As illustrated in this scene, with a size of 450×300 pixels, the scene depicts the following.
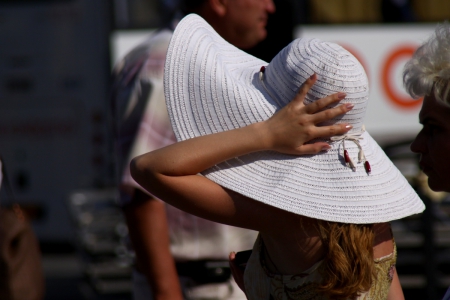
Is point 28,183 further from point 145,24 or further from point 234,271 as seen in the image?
point 234,271

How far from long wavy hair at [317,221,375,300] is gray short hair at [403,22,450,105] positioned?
1.31 ft

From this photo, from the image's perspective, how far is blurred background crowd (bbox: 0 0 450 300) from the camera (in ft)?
23.1

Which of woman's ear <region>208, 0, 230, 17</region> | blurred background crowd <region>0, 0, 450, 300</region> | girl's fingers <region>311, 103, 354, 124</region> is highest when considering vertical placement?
girl's fingers <region>311, 103, 354, 124</region>

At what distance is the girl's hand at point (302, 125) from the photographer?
156 centimetres

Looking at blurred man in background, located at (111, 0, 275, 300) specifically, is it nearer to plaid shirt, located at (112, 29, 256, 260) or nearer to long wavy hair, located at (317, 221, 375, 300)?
plaid shirt, located at (112, 29, 256, 260)

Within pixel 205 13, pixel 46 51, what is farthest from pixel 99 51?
pixel 205 13

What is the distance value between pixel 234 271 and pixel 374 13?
5.66 m

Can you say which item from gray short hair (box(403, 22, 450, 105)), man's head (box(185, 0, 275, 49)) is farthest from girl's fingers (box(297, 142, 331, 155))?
man's head (box(185, 0, 275, 49))

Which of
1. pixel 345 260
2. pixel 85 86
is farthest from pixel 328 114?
pixel 85 86

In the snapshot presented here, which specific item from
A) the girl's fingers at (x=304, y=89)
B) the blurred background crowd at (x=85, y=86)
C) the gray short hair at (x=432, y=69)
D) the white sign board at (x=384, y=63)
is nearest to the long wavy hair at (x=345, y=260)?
the girl's fingers at (x=304, y=89)

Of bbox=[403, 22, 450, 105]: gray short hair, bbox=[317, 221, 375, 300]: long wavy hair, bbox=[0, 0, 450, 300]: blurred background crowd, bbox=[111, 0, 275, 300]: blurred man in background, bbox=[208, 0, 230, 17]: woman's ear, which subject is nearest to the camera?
bbox=[317, 221, 375, 300]: long wavy hair

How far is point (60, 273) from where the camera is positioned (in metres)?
7.61

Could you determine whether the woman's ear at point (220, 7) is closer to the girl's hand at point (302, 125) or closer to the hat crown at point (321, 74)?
the hat crown at point (321, 74)

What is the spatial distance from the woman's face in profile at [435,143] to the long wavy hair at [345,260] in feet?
1.05
